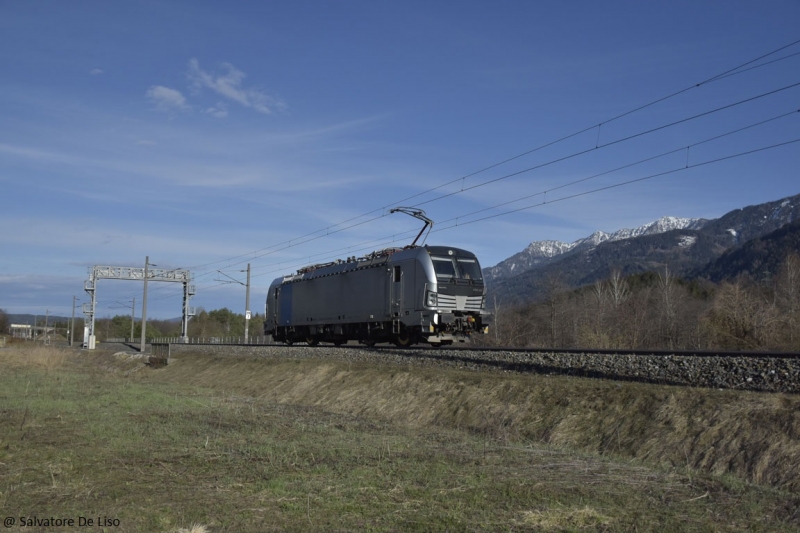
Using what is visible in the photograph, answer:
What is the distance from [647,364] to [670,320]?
40.7m

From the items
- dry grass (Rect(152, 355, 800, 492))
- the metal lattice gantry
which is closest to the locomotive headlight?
dry grass (Rect(152, 355, 800, 492))

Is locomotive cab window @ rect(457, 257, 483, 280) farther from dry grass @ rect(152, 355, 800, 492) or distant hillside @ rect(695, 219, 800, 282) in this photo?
distant hillside @ rect(695, 219, 800, 282)

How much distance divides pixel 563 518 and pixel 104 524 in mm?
4626

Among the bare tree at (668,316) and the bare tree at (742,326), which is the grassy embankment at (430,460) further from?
the bare tree at (668,316)

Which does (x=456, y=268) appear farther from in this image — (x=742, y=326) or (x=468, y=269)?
(x=742, y=326)

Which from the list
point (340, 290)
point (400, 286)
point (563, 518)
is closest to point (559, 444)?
point (563, 518)

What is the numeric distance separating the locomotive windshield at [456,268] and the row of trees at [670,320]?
9890 mm

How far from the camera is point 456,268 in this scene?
28.4 meters

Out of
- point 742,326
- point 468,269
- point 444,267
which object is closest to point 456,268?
point 444,267

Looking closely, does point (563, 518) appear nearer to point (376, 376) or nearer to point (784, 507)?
point (784, 507)

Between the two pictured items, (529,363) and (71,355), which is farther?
(71,355)

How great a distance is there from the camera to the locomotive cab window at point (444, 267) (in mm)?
27484

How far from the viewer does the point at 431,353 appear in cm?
2377

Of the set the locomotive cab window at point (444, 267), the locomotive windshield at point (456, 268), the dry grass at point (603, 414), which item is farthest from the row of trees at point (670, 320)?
the dry grass at point (603, 414)
